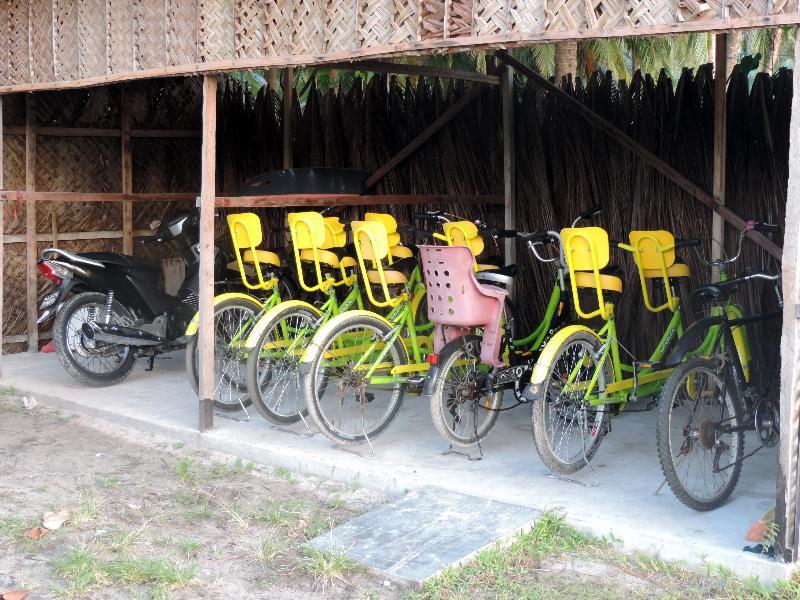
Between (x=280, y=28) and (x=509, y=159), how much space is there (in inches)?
94.5

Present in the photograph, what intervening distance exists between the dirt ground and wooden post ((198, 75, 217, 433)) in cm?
37

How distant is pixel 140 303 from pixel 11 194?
1.14 m

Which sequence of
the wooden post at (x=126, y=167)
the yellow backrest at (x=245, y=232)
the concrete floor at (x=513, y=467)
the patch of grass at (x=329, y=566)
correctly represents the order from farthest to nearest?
the wooden post at (x=126, y=167) → the yellow backrest at (x=245, y=232) → the concrete floor at (x=513, y=467) → the patch of grass at (x=329, y=566)

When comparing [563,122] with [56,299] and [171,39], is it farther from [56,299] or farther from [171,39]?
[56,299]

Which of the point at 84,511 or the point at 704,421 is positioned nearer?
the point at 704,421

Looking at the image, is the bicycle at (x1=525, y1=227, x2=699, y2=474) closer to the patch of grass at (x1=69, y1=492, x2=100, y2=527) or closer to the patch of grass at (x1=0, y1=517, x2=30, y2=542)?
the patch of grass at (x1=69, y1=492, x2=100, y2=527)

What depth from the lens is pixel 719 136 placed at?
5.89m

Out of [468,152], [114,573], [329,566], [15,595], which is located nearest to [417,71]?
[468,152]

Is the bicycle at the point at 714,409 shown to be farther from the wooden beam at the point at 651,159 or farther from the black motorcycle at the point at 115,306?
the black motorcycle at the point at 115,306

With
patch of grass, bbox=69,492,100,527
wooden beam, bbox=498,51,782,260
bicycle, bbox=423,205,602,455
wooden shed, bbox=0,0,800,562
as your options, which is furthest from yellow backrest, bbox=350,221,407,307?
wooden beam, bbox=498,51,782,260

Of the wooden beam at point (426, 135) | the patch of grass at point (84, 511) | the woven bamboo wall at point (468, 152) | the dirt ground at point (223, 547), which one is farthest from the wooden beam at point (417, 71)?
the patch of grass at point (84, 511)

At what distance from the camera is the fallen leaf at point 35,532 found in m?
4.30

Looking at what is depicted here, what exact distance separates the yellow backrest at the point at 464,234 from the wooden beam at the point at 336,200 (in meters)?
0.88

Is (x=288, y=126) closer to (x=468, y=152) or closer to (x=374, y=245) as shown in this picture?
(x=468, y=152)
